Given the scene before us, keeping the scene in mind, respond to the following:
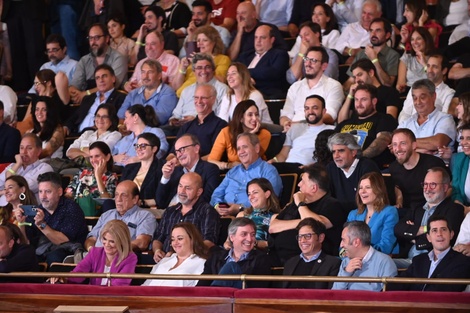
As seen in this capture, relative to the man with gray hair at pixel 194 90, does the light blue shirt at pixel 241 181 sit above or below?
below

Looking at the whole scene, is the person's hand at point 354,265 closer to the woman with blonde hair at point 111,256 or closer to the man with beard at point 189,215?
the man with beard at point 189,215

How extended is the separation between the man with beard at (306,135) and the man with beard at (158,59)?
6.26 ft

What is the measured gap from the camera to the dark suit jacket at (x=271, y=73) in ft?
33.6

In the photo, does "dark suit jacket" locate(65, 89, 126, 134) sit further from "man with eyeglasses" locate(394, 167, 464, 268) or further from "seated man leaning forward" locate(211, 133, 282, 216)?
"man with eyeglasses" locate(394, 167, 464, 268)

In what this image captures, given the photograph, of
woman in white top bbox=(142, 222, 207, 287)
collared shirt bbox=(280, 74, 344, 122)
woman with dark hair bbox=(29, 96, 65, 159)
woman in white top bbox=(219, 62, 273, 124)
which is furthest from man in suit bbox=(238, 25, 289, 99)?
woman in white top bbox=(142, 222, 207, 287)

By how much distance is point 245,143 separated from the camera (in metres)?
8.65

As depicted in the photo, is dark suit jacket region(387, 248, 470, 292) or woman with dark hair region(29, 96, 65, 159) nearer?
dark suit jacket region(387, 248, 470, 292)

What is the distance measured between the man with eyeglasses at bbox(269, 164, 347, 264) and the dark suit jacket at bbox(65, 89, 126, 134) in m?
2.99

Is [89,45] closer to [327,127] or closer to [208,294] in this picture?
[327,127]

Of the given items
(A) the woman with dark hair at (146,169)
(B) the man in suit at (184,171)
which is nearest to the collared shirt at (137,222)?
(B) the man in suit at (184,171)

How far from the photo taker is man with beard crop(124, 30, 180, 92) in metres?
10.8

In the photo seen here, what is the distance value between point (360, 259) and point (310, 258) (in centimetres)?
37

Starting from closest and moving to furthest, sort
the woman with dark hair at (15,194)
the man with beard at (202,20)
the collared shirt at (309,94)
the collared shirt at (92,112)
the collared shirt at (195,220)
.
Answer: the collared shirt at (195,220), the woman with dark hair at (15,194), the collared shirt at (309,94), the collared shirt at (92,112), the man with beard at (202,20)

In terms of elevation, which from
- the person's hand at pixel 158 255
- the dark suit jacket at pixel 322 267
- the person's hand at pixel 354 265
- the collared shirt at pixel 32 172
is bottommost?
the person's hand at pixel 158 255
